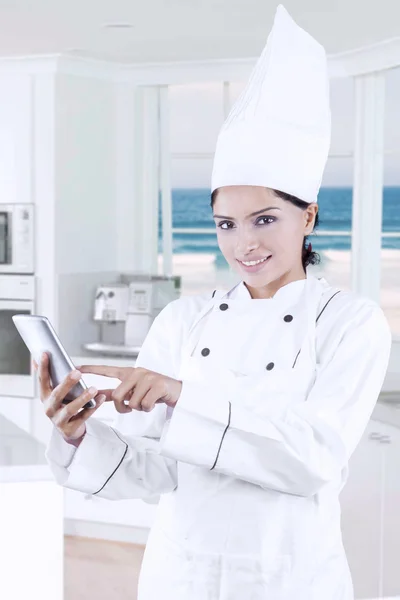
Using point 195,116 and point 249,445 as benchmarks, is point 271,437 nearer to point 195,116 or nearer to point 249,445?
point 249,445

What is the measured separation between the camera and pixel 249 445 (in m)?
1.29

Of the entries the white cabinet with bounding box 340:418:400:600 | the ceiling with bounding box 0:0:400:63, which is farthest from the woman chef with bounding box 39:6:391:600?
the ceiling with bounding box 0:0:400:63

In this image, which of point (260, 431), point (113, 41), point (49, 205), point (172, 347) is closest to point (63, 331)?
point (49, 205)

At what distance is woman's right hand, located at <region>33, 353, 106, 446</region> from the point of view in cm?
128

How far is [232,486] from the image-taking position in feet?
4.69

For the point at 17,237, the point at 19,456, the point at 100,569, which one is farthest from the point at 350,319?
the point at 17,237

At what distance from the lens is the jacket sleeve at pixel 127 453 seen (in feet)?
4.75

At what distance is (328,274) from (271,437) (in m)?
3.64

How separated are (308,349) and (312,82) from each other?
0.43 meters

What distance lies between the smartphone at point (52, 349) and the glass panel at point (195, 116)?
375 cm

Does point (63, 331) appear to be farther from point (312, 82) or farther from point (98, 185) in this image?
point (312, 82)

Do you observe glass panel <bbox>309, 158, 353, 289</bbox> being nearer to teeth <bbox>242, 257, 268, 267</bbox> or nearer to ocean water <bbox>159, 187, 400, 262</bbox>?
ocean water <bbox>159, 187, 400, 262</bbox>

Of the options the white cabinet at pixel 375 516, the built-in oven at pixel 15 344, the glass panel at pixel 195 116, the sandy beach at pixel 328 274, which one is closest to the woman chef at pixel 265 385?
the white cabinet at pixel 375 516

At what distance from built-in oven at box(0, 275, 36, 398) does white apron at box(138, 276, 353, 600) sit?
10.5 ft
